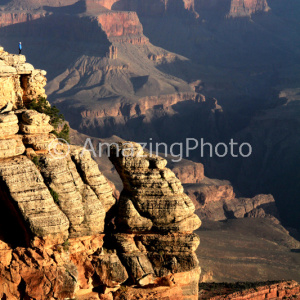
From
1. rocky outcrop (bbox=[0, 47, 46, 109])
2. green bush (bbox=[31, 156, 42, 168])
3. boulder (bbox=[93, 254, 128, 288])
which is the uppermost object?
rocky outcrop (bbox=[0, 47, 46, 109])

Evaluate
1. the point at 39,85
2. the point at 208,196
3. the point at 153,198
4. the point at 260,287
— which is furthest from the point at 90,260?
the point at 208,196

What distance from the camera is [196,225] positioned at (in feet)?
154

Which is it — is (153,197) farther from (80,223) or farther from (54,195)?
(54,195)

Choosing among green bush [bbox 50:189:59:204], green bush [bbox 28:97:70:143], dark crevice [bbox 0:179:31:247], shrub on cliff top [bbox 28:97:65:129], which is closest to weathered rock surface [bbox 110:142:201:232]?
green bush [bbox 28:97:70:143]

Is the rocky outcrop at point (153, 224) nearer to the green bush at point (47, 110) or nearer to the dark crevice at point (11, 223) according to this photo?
the green bush at point (47, 110)

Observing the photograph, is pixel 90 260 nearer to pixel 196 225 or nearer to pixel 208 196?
pixel 196 225

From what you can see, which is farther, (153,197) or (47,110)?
(47,110)

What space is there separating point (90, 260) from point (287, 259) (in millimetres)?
70961

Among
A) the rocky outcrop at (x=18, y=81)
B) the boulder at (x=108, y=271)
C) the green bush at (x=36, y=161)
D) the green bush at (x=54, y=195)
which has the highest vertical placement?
the rocky outcrop at (x=18, y=81)

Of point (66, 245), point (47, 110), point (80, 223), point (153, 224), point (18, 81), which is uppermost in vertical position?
point (18, 81)

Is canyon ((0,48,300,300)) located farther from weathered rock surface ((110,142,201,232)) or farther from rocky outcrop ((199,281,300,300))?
rocky outcrop ((199,281,300,300))

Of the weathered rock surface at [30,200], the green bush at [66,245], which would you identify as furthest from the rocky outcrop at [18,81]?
the green bush at [66,245]

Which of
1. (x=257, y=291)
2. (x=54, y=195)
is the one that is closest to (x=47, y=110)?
(x=54, y=195)

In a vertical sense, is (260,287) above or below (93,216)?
below
